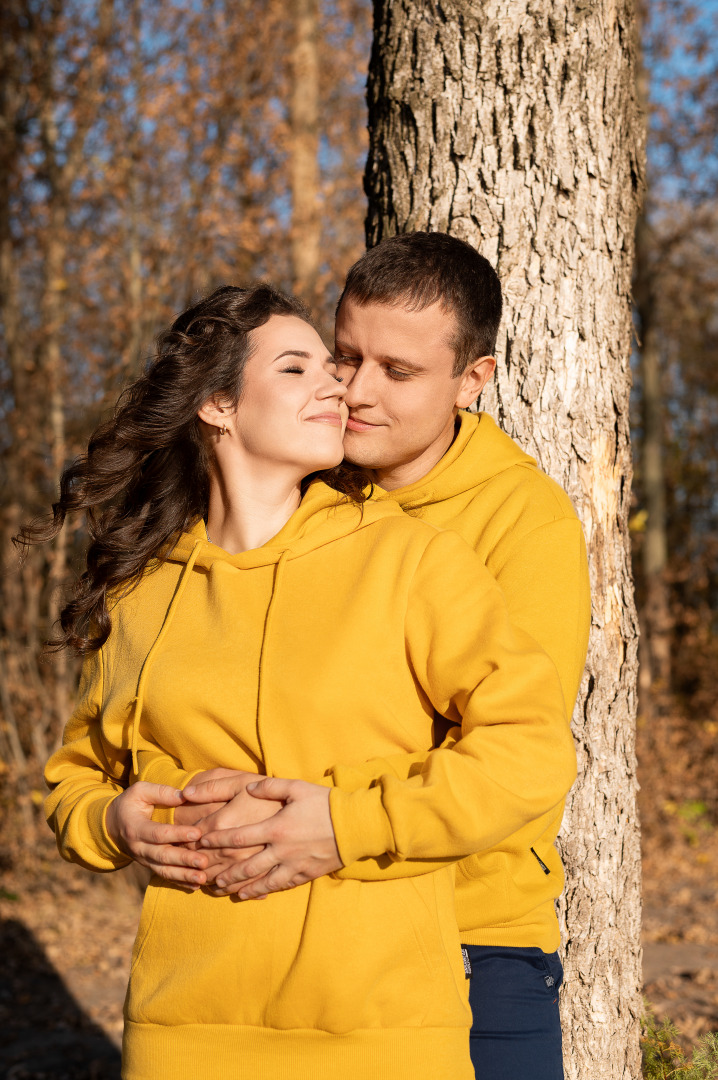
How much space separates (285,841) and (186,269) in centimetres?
657

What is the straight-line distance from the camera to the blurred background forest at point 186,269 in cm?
713

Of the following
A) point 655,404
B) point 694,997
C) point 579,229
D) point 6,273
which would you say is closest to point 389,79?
point 579,229

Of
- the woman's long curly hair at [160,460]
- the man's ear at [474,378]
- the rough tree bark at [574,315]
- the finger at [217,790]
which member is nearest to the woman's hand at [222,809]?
the finger at [217,790]

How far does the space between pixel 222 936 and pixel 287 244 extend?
329 inches

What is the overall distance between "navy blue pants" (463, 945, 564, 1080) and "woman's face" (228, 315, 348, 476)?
1.15m

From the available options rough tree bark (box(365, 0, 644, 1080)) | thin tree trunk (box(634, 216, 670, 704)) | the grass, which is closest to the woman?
rough tree bark (box(365, 0, 644, 1080))

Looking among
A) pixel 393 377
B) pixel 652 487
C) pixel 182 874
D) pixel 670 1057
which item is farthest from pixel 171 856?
pixel 652 487

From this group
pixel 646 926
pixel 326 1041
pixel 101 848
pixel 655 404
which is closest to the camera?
pixel 326 1041

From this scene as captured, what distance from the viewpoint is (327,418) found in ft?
7.15

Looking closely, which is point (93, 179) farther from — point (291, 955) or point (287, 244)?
point (291, 955)

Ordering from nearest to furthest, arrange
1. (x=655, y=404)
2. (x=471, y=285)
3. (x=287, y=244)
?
1. (x=471, y=285)
2. (x=287, y=244)
3. (x=655, y=404)

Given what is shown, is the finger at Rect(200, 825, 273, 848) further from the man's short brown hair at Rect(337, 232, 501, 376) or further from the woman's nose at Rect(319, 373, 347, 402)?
the man's short brown hair at Rect(337, 232, 501, 376)

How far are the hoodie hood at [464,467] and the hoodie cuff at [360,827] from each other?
90cm

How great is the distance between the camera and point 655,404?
10.1 metres
